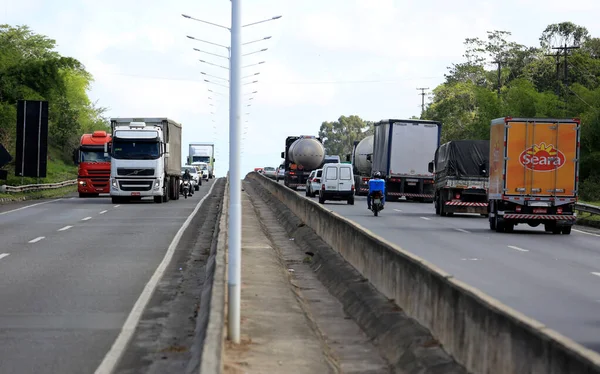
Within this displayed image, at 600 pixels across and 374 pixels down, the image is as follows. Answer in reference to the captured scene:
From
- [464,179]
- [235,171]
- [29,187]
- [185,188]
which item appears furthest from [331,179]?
[235,171]

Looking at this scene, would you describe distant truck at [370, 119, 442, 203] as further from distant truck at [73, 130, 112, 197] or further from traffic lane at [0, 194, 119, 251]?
traffic lane at [0, 194, 119, 251]

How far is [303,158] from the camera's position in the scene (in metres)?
71.3

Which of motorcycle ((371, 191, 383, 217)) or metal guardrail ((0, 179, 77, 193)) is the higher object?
motorcycle ((371, 191, 383, 217))

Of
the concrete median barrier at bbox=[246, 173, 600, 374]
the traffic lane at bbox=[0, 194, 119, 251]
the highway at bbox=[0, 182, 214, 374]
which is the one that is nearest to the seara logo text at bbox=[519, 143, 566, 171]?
the highway at bbox=[0, 182, 214, 374]

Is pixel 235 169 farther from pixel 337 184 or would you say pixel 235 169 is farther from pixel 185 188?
pixel 185 188

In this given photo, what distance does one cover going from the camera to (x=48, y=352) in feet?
36.7

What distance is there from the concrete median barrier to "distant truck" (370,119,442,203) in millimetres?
38428

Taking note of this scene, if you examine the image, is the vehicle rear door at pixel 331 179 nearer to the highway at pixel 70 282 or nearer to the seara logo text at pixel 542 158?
the highway at pixel 70 282

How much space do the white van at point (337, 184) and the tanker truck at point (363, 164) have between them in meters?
11.5

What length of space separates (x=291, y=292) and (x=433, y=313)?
643 cm

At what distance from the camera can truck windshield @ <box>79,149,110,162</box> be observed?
2147 inches

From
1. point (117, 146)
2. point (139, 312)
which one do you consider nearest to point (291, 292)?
point (139, 312)

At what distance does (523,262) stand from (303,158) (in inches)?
1963

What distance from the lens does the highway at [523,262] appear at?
46.4 ft
